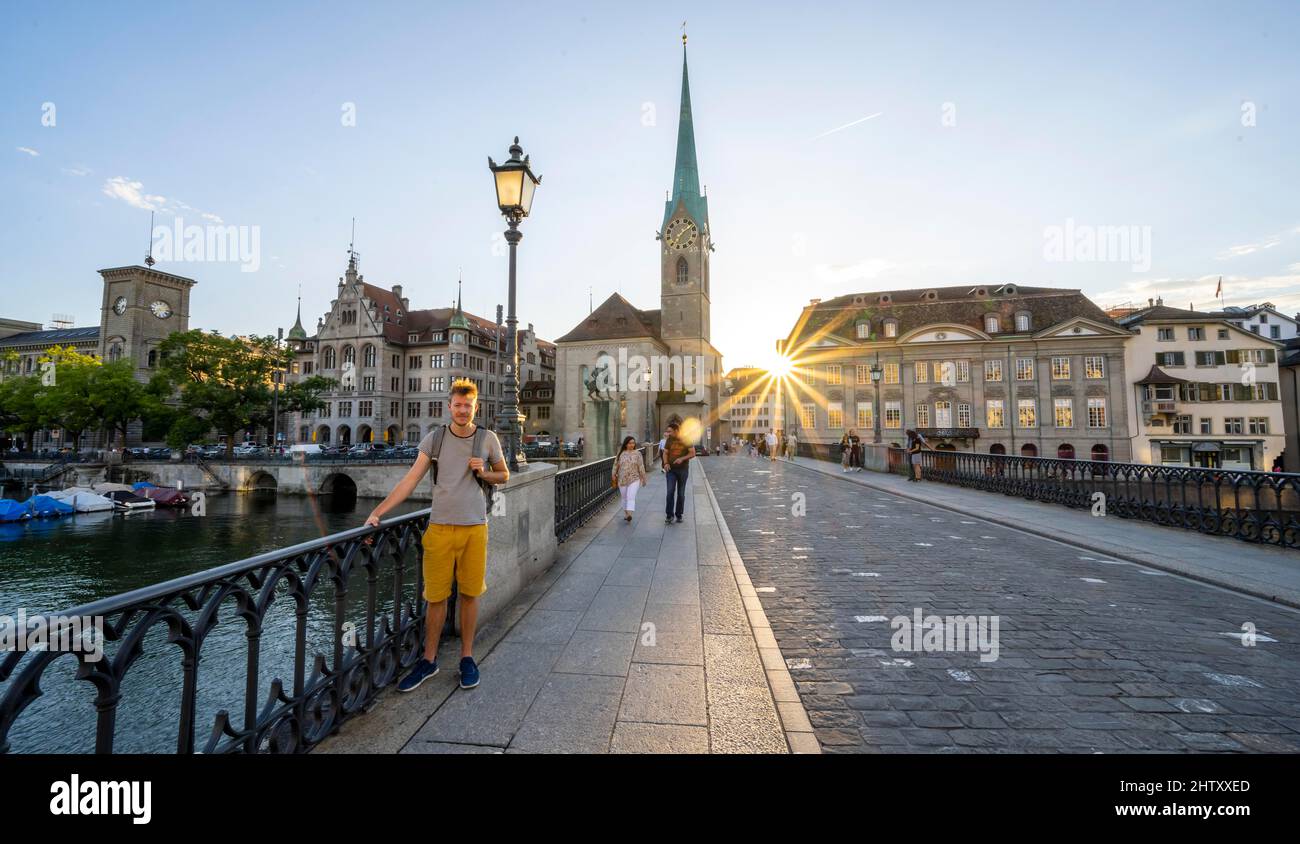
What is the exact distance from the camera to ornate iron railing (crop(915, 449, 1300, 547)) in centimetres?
862

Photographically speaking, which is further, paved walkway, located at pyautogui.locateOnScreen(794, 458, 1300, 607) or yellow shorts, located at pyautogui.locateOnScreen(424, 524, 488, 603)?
paved walkway, located at pyautogui.locateOnScreen(794, 458, 1300, 607)

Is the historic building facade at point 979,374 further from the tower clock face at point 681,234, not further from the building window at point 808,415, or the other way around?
the tower clock face at point 681,234

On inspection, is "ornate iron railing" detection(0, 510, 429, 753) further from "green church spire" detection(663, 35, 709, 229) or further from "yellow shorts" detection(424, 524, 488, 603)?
"green church spire" detection(663, 35, 709, 229)

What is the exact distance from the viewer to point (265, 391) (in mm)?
47469

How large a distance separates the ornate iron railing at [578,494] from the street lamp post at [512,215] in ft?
4.44

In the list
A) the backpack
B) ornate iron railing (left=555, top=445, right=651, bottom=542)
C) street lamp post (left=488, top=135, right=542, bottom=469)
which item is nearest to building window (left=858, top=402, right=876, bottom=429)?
ornate iron railing (left=555, top=445, right=651, bottom=542)

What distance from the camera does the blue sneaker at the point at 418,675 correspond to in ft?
11.4

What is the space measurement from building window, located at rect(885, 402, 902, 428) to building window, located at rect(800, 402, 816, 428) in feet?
21.0

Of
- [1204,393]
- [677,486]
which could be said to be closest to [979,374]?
[1204,393]

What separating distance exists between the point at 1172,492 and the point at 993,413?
40.7 m
